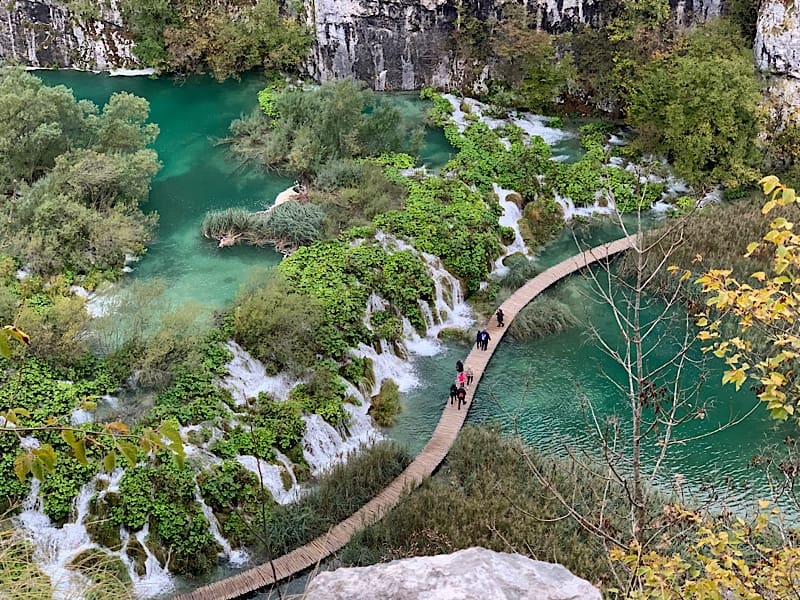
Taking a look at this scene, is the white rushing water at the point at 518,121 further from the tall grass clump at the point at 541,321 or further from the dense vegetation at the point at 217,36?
the tall grass clump at the point at 541,321

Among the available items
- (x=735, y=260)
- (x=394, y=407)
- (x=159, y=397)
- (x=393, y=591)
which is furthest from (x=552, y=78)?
(x=393, y=591)

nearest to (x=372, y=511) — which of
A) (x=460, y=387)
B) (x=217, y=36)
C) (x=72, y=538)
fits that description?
(x=460, y=387)

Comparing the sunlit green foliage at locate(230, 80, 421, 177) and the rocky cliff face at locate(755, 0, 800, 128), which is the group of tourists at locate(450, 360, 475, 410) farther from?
the rocky cliff face at locate(755, 0, 800, 128)

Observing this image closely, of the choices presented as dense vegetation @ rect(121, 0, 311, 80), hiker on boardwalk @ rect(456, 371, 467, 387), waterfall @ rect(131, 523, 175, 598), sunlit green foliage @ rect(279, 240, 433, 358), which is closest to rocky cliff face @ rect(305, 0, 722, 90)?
dense vegetation @ rect(121, 0, 311, 80)

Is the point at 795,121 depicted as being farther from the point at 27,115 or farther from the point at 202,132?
the point at 27,115

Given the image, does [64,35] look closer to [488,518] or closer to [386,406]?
[386,406]
